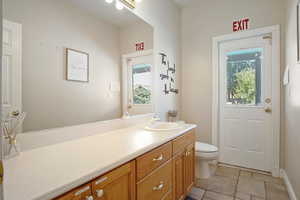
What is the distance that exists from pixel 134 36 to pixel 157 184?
148 cm

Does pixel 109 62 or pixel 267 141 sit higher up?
pixel 109 62

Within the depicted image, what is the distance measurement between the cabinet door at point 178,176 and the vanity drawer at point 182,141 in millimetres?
58

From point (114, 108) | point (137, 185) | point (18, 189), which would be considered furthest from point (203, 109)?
point (18, 189)

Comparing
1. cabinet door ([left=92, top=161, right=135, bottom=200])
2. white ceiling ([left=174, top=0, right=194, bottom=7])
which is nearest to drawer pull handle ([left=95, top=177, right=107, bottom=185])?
cabinet door ([left=92, top=161, right=135, bottom=200])

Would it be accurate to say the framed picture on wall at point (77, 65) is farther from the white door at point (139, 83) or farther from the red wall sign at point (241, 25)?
the red wall sign at point (241, 25)

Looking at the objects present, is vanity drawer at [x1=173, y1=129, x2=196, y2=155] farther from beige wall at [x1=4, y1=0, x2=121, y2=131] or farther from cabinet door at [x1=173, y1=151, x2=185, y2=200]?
beige wall at [x1=4, y1=0, x2=121, y2=131]

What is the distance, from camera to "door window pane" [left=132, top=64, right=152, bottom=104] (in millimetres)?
1898

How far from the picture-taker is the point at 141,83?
202cm

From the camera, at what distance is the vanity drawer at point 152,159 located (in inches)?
41.8

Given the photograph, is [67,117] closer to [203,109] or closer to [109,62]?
[109,62]

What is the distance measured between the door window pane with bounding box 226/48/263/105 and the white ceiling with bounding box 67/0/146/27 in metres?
1.76

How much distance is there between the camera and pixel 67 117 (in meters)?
1.21

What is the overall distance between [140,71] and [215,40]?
1555mm

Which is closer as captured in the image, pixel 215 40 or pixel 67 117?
pixel 67 117
